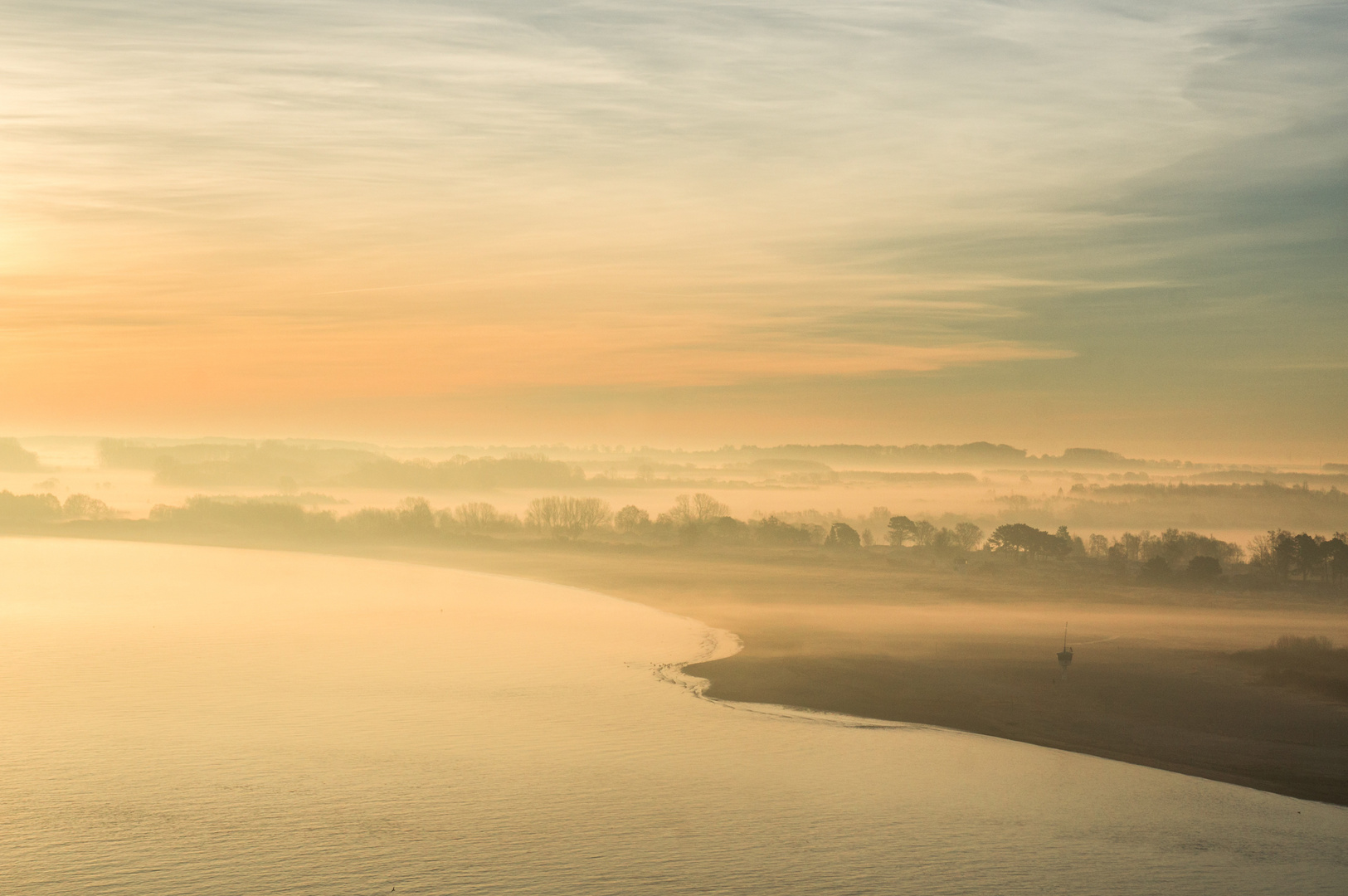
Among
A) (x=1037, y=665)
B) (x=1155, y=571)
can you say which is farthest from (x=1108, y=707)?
(x=1155, y=571)

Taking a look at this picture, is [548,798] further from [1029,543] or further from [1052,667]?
[1029,543]

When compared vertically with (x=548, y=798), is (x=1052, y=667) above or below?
above

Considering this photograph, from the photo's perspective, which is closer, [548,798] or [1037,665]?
[548,798]

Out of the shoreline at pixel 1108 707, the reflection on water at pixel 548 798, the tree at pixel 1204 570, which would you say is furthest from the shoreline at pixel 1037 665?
the tree at pixel 1204 570

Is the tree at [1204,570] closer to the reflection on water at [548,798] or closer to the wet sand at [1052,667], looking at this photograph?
the wet sand at [1052,667]

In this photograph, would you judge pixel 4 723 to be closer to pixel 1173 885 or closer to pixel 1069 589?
pixel 1173 885

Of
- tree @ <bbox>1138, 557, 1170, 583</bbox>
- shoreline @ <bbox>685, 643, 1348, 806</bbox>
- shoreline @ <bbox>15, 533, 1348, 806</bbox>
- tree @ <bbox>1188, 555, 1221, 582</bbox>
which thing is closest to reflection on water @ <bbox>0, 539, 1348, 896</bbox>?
shoreline @ <bbox>685, 643, 1348, 806</bbox>

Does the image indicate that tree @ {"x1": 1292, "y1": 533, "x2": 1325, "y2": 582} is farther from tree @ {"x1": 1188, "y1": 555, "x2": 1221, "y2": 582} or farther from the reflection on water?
the reflection on water

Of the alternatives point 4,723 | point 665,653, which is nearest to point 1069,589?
point 665,653
